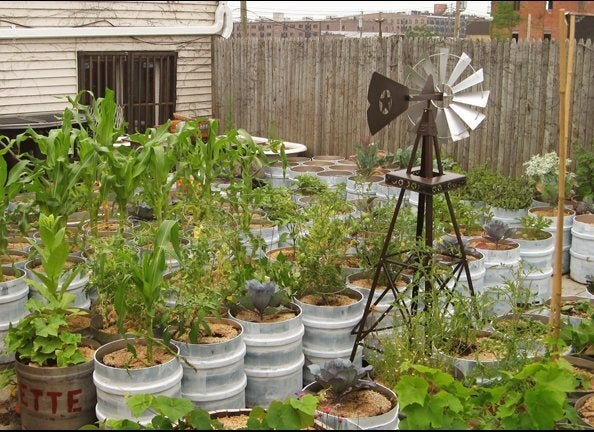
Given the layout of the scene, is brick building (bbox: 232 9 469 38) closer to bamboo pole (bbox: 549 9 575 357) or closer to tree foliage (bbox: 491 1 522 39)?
bamboo pole (bbox: 549 9 575 357)

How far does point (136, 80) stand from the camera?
13.7 metres

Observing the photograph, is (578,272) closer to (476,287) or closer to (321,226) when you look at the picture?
(476,287)

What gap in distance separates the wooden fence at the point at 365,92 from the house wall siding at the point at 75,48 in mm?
468

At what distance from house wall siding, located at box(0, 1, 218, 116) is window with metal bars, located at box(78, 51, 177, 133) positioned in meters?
0.12

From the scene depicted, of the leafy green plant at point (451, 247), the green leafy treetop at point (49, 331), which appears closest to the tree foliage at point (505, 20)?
the leafy green plant at point (451, 247)

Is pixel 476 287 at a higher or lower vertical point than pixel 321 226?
lower

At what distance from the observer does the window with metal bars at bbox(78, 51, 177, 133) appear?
A: 13172 millimetres

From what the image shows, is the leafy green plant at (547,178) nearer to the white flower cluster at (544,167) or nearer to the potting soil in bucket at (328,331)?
the white flower cluster at (544,167)

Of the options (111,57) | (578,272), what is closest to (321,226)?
(578,272)

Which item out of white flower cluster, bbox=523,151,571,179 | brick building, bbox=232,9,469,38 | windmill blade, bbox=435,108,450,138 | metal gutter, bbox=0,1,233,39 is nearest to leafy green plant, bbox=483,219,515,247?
windmill blade, bbox=435,108,450,138

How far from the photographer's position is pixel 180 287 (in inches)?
210

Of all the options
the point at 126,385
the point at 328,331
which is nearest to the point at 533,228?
the point at 328,331

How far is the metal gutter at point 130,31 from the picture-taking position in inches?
Answer: 474

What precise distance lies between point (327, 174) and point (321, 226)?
428 cm
